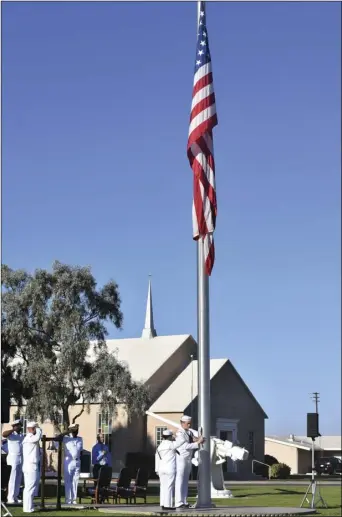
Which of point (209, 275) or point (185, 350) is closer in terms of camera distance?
point (209, 275)

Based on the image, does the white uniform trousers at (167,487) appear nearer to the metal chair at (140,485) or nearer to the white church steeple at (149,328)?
the metal chair at (140,485)

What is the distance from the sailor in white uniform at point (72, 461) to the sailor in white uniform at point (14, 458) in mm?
1064

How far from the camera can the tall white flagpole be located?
763 inches

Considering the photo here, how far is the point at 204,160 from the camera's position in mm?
20219

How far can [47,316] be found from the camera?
1754 inches

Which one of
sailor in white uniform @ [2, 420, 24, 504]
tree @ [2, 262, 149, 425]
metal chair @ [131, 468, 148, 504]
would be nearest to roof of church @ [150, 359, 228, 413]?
tree @ [2, 262, 149, 425]

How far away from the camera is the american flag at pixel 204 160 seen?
20094mm

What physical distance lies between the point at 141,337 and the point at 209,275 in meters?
38.1

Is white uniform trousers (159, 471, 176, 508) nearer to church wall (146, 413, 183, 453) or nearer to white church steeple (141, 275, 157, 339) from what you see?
church wall (146, 413, 183, 453)

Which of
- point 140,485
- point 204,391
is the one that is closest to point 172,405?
point 140,485

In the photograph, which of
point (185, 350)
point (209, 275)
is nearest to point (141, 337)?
point (185, 350)

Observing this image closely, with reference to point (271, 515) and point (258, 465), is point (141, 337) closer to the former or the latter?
point (258, 465)

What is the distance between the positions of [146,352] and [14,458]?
33.6m

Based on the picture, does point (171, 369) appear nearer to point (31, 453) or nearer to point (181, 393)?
point (181, 393)
